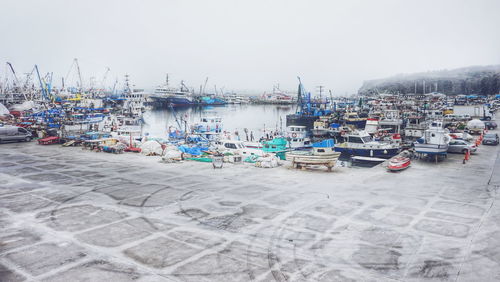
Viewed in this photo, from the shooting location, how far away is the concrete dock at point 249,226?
327 inches

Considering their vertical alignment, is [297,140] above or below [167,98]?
below

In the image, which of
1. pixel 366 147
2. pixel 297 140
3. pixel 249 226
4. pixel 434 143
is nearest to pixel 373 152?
pixel 366 147

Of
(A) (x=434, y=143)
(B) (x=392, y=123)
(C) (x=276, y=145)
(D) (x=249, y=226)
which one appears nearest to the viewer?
(D) (x=249, y=226)

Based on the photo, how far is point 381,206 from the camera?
1311 cm

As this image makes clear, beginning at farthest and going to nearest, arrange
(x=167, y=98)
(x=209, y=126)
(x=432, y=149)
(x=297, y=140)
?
(x=167, y=98), (x=209, y=126), (x=297, y=140), (x=432, y=149)

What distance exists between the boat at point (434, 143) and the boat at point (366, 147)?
14.7 feet

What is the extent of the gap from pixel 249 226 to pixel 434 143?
58.9 ft

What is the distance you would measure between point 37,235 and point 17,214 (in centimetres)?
271

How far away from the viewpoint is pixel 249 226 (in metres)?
11.1


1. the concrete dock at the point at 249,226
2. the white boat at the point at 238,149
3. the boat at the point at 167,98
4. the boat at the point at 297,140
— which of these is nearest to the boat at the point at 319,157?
the concrete dock at the point at 249,226

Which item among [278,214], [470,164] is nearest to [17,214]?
[278,214]

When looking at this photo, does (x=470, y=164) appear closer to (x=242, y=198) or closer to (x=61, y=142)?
(x=242, y=198)

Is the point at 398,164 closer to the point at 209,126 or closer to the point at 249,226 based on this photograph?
the point at 249,226

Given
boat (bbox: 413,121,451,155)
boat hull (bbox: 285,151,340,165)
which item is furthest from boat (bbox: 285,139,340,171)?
boat (bbox: 413,121,451,155)
